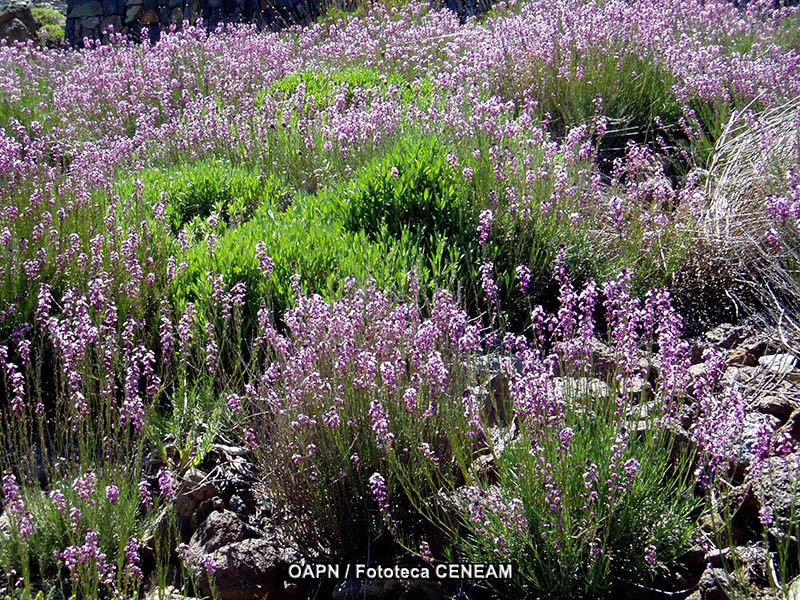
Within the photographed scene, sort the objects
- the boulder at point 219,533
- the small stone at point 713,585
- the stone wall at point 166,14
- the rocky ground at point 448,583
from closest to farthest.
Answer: the small stone at point 713,585, the rocky ground at point 448,583, the boulder at point 219,533, the stone wall at point 166,14

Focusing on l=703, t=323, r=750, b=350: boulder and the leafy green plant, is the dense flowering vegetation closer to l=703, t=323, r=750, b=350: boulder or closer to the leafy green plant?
the leafy green plant

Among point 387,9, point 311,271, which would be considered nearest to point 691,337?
point 311,271

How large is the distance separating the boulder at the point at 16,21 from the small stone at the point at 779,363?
1311cm

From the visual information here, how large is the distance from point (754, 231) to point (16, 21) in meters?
13.4

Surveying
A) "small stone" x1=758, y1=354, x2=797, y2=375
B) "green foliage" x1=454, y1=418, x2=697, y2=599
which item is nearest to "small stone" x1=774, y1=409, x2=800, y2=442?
"small stone" x1=758, y1=354, x2=797, y2=375

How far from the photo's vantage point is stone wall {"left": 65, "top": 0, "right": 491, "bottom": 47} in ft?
38.8

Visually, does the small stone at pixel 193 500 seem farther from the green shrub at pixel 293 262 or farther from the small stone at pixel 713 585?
the small stone at pixel 713 585

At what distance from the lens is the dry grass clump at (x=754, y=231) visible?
13.3 feet

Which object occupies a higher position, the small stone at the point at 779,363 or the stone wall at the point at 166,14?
the stone wall at the point at 166,14

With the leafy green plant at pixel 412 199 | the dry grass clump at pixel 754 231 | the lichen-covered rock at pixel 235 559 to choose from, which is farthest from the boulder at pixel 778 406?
the lichen-covered rock at pixel 235 559

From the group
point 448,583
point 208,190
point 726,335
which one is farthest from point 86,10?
point 448,583

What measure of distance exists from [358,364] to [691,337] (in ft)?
6.25

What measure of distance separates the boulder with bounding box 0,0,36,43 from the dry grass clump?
39.7ft

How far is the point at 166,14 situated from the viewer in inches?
508
